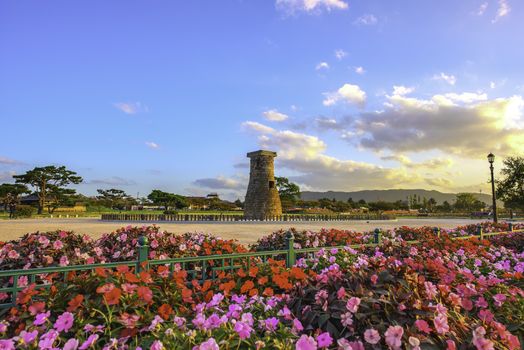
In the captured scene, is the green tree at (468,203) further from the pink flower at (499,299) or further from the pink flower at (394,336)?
the pink flower at (394,336)

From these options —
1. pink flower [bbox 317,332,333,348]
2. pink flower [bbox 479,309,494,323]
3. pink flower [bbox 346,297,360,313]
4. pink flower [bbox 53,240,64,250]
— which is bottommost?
pink flower [bbox 317,332,333,348]

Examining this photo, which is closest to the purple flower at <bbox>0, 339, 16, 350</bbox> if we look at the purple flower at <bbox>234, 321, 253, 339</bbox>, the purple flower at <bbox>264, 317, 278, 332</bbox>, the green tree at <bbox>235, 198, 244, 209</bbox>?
the purple flower at <bbox>234, 321, 253, 339</bbox>

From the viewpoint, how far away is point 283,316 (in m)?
2.70

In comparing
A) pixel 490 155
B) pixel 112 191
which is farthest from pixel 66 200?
pixel 490 155

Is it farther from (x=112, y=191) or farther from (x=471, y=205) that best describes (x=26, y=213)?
(x=471, y=205)

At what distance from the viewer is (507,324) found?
274cm

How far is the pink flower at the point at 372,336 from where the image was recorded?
2131 millimetres

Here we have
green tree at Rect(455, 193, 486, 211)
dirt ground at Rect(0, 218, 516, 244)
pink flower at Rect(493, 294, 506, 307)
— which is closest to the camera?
pink flower at Rect(493, 294, 506, 307)

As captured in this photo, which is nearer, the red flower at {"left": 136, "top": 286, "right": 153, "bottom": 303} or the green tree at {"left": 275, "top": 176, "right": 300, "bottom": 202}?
the red flower at {"left": 136, "top": 286, "right": 153, "bottom": 303}

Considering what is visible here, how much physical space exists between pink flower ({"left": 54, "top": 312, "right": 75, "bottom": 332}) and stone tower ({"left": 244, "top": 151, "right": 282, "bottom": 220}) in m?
32.0

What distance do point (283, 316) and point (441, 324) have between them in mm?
1066

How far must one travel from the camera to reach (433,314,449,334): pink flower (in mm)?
2256

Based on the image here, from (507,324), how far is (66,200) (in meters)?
65.3

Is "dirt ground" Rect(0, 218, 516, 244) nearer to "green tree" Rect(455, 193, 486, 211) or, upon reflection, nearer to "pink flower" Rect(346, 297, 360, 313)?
"pink flower" Rect(346, 297, 360, 313)
